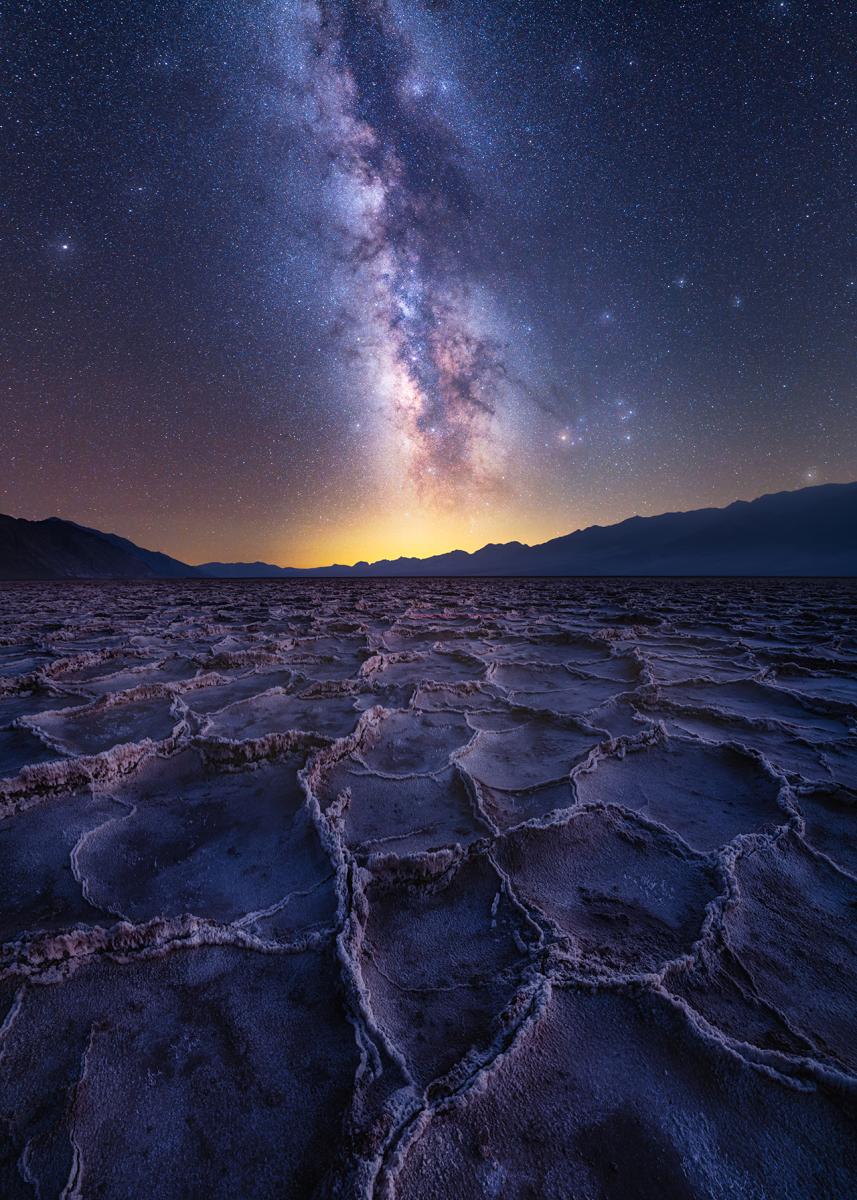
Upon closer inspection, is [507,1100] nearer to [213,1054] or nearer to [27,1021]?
[213,1054]

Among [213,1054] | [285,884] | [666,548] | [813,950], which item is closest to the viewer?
[213,1054]

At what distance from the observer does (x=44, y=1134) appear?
0.71m

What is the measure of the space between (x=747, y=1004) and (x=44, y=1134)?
4.15 ft

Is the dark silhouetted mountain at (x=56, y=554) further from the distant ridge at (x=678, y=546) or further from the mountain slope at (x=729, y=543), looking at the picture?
the mountain slope at (x=729, y=543)

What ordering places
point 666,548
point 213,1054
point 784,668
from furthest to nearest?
point 666,548, point 784,668, point 213,1054

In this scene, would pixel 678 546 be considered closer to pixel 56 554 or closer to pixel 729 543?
pixel 729 543

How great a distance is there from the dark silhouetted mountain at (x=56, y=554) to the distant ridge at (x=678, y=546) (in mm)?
200

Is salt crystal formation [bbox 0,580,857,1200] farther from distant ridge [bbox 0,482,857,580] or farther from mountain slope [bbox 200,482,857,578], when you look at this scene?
mountain slope [bbox 200,482,857,578]

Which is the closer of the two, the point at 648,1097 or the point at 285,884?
the point at 648,1097

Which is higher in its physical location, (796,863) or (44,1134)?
(44,1134)

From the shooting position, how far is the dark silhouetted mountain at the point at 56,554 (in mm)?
83188

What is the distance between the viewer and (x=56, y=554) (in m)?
96.3

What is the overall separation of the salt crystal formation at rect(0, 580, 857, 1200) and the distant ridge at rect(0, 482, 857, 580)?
76972 mm

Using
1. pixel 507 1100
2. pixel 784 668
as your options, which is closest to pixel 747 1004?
pixel 507 1100
